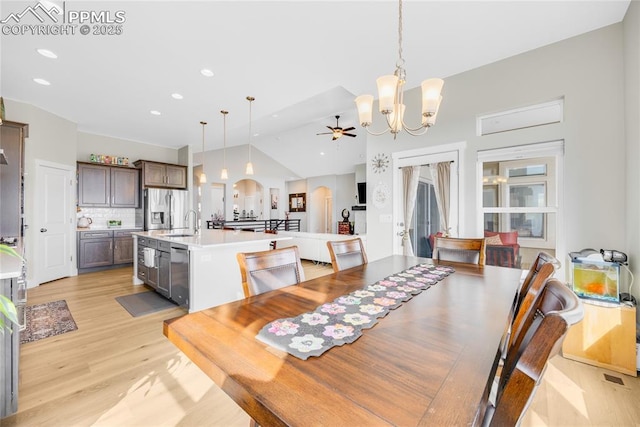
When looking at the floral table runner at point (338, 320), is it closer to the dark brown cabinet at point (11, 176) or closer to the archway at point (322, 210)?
the dark brown cabinet at point (11, 176)

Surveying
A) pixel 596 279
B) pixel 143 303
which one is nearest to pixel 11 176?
pixel 143 303

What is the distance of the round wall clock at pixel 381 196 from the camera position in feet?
13.3

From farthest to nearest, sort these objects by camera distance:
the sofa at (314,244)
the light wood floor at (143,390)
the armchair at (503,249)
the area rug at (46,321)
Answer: the sofa at (314,244), the armchair at (503,249), the area rug at (46,321), the light wood floor at (143,390)

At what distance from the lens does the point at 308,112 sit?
17.9ft

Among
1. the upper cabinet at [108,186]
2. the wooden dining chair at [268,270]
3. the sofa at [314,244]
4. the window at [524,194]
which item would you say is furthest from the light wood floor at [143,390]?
the upper cabinet at [108,186]

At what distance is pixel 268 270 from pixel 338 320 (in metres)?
0.61

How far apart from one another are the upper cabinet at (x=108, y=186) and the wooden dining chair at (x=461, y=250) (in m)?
6.39

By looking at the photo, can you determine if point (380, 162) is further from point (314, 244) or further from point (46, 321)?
point (46, 321)

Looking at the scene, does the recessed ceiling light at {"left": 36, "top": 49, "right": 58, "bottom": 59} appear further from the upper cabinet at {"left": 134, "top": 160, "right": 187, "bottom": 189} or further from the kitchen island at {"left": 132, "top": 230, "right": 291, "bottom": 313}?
the upper cabinet at {"left": 134, "top": 160, "right": 187, "bottom": 189}

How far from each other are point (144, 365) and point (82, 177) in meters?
4.99

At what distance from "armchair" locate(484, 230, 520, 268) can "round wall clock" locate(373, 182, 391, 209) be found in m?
1.36

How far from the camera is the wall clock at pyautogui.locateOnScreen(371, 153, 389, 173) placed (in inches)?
160

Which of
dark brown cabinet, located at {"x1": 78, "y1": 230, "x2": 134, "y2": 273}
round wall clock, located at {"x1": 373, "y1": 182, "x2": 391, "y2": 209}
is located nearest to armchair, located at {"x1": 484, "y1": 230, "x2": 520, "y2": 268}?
round wall clock, located at {"x1": 373, "y1": 182, "x2": 391, "y2": 209}

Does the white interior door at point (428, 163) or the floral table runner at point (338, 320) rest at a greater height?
the white interior door at point (428, 163)
